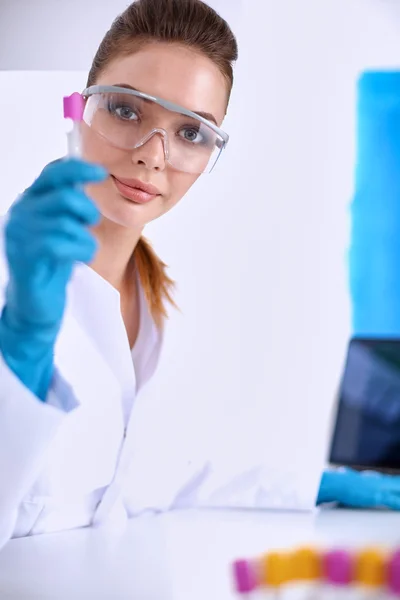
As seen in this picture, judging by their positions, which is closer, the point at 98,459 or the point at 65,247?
the point at 65,247

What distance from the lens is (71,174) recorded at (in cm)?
77

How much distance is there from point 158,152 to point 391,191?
1.29 metres

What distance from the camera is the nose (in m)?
1.17

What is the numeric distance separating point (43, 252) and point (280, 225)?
1.76m

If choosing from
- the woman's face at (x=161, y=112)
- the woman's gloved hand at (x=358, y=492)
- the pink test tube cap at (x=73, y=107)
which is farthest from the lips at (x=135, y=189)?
the woman's gloved hand at (x=358, y=492)

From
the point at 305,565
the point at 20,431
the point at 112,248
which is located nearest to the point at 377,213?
the point at 112,248

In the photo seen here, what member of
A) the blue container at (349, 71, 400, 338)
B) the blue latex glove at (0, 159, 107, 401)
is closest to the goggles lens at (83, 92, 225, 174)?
the blue latex glove at (0, 159, 107, 401)

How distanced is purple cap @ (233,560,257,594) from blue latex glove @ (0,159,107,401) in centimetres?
35

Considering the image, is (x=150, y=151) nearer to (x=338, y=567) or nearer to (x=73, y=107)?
(x=73, y=107)

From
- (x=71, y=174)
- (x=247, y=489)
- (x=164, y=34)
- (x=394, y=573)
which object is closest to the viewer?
(x=394, y=573)

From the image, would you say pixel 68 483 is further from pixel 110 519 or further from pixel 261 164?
pixel 261 164

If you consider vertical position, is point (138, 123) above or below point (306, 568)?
above

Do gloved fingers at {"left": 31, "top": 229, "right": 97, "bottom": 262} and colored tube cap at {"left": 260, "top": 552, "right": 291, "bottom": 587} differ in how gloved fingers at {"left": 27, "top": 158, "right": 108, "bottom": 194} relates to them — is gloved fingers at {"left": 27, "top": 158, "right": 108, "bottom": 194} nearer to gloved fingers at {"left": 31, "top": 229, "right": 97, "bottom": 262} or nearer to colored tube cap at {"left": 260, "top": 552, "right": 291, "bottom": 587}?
gloved fingers at {"left": 31, "top": 229, "right": 97, "bottom": 262}

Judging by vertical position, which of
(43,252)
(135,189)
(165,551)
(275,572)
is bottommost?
(165,551)
